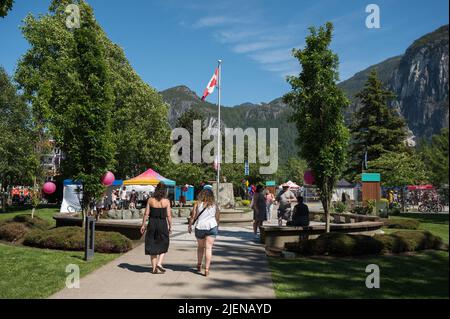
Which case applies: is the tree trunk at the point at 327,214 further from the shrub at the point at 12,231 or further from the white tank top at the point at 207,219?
the shrub at the point at 12,231

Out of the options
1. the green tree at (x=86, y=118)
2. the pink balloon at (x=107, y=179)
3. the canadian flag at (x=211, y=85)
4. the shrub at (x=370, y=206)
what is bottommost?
the shrub at (x=370, y=206)

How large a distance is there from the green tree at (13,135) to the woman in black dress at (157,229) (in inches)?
1013

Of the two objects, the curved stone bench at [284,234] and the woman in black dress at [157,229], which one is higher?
the woman in black dress at [157,229]

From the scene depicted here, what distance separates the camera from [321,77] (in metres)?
13.2

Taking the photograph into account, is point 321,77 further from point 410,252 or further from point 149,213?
point 149,213

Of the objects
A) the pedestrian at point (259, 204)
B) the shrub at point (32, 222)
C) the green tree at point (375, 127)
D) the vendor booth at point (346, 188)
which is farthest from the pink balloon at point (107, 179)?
the green tree at point (375, 127)

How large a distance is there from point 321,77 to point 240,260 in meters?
6.26

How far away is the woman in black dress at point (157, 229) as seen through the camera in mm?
8836

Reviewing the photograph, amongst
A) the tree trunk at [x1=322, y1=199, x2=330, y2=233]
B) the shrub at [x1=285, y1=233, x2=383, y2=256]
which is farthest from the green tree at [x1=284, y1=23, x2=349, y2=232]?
the shrub at [x1=285, y1=233, x2=383, y2=256]

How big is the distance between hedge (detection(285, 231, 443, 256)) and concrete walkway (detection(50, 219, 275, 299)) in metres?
1.39

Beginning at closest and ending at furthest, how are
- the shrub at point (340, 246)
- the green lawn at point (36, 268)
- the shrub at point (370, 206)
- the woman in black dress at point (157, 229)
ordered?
1. the green lawn at point (36, 268)
2. the woman in black dress at point (157, 229)
3. the shrub at point (340, 246)
4. the shrub at point (370, 206)

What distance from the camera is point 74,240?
12.3 meters

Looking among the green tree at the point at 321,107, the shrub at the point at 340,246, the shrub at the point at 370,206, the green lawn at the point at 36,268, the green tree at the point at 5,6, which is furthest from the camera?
the shrub at the point at 370,206
